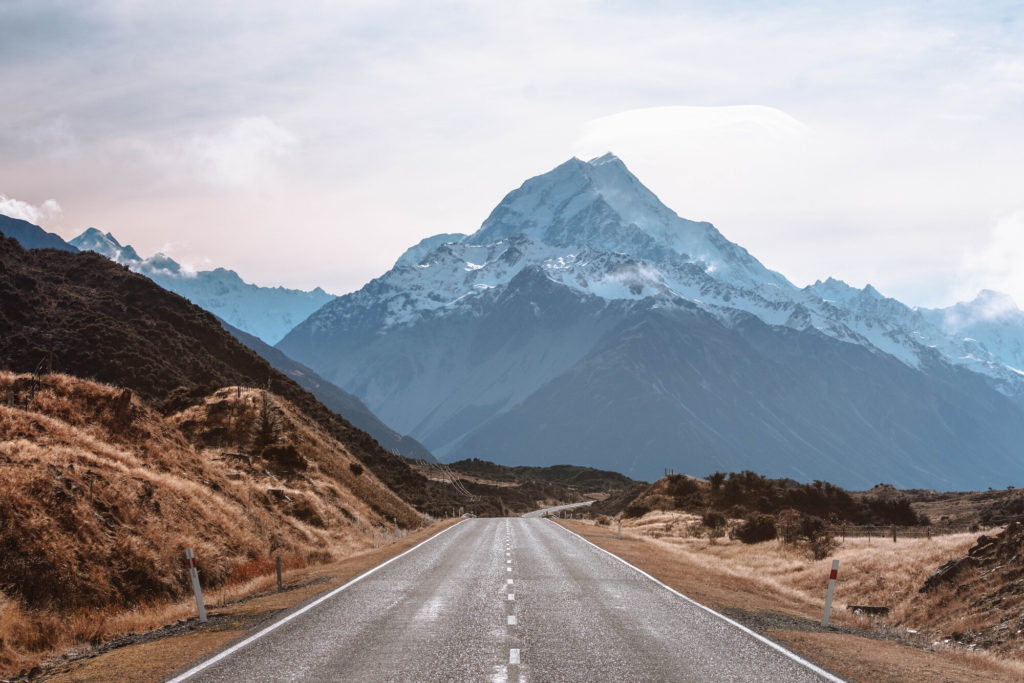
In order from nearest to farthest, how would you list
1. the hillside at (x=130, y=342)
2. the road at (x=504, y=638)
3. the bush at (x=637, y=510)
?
the road at (x=504, y=638), the hillside at (x=130, y=342), the bush at (x=637, y=510)

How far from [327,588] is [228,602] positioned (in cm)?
225

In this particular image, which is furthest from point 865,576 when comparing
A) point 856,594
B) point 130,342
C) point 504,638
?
point 130,342

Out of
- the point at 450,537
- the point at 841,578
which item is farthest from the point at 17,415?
the point at 841,578

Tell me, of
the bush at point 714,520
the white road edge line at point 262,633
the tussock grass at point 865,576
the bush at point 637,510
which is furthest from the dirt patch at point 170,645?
the bush at point 637,510

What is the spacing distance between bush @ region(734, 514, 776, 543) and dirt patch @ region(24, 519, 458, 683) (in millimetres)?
29623

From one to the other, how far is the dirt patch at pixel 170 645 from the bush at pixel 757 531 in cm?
2962

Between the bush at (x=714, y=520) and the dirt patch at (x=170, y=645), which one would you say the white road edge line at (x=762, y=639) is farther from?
the bush at (x=714, y=520)

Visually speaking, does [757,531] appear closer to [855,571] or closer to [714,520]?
[714,520]

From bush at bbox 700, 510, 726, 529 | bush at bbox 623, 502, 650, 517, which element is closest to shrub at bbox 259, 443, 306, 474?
bush at bbox 700, 510, 726, 529

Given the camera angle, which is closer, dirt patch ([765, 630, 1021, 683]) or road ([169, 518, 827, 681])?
road ([169, 518, 827, 681])

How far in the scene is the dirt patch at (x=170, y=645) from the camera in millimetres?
11430

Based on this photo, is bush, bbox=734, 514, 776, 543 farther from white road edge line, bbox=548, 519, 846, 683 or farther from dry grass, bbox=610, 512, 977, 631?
white road edge line, bbox=548, 519, 846, 683

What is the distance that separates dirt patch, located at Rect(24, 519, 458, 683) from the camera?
1143cm

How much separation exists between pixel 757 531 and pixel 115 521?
3442 cm
